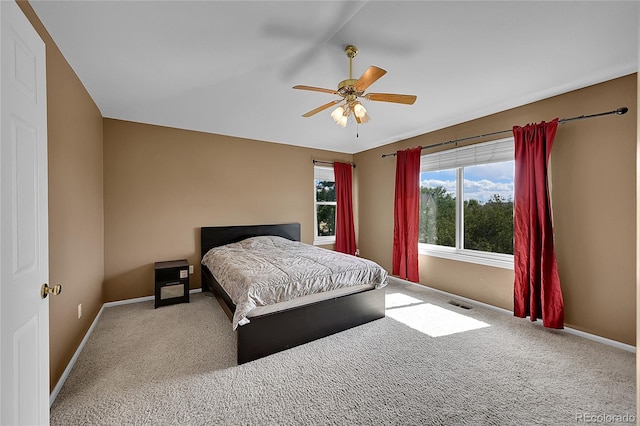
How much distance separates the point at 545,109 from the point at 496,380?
2768mm

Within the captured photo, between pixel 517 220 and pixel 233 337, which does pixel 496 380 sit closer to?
pixel 517 220

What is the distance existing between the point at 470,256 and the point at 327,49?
3.12 metres

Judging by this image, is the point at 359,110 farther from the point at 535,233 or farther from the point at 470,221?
the point at 470,221

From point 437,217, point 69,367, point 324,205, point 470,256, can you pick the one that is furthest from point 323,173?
point 69,367

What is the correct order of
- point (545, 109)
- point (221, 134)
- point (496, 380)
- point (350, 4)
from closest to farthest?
point (350, 4) < point (496, 380) < point (545, 109) < point (221, 134)

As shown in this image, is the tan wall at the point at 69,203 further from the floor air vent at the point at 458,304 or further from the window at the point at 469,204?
the window at the point at 469,204

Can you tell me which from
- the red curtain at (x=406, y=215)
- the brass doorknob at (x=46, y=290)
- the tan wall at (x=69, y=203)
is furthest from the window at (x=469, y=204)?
the tan wall at (x=69, y=203)

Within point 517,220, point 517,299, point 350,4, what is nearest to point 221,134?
point 350,4

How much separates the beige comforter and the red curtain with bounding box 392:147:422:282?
1.34 m

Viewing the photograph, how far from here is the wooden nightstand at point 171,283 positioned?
11.0 feet

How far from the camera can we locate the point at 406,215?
4.21 metres

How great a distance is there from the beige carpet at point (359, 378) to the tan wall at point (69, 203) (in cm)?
34

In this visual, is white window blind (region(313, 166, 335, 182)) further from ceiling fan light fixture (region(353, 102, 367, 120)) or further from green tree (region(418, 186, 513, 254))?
ceiling fan light fixture (region(353, 102, 367, 120))

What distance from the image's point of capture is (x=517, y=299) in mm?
2916
